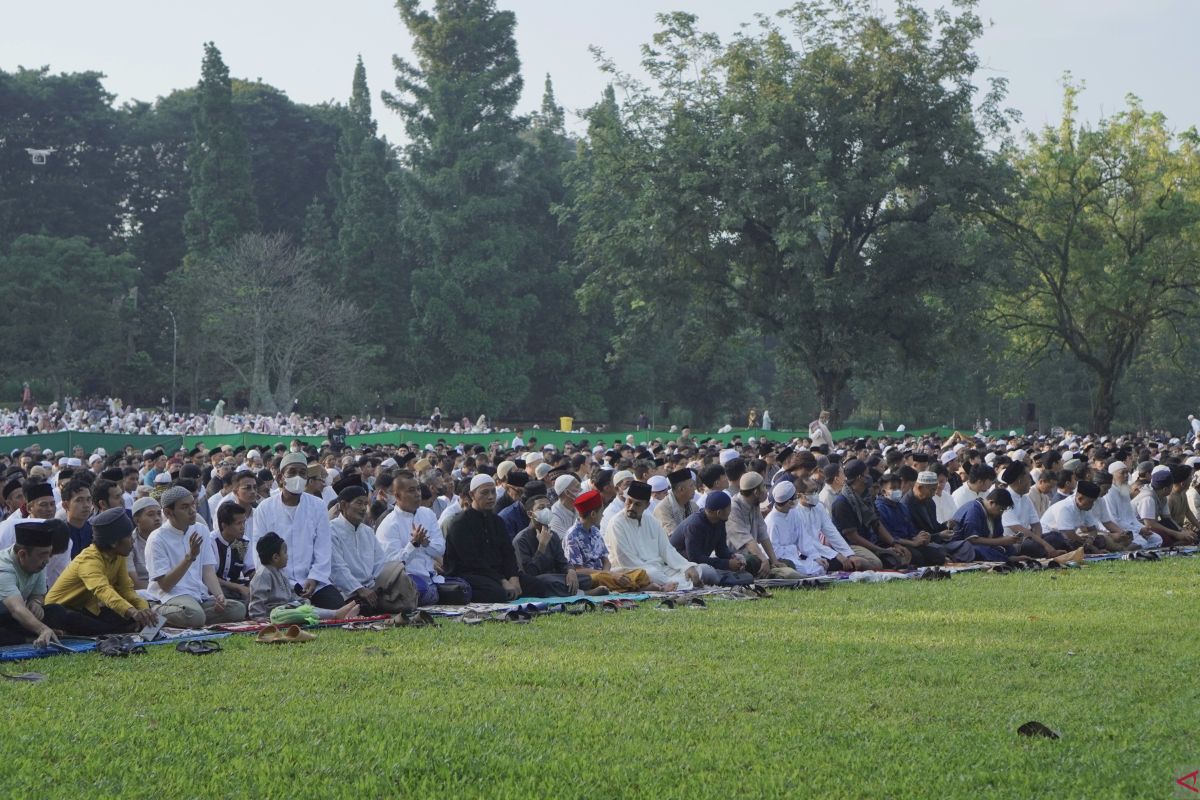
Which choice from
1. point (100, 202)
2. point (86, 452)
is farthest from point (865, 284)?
point (100, 202)

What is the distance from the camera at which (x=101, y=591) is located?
9.64 meters

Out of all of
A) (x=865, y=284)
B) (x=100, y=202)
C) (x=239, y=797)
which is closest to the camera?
(x=239, y=797)

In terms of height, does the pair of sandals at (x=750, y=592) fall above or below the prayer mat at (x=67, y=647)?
above

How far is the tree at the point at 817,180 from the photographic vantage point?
37.6 m

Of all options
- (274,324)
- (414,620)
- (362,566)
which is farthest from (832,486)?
(274,324)

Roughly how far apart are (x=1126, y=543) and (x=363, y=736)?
1331 cm

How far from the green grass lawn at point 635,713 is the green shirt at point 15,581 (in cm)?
77

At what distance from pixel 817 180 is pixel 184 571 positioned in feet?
93.4

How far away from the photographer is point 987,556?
16141mm

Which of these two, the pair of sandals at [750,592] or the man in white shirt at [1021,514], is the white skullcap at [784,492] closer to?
the pair of sandals at [750,592]

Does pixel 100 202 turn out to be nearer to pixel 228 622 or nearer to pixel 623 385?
pixel 623 385

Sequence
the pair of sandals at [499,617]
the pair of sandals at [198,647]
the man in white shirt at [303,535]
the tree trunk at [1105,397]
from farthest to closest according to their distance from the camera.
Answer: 1. the tree trunk at [1105,397]
2. the man in white shirt at [303,535]
3. the pair of sandals at [499,617]
4. the pair of sandals at [198,647]

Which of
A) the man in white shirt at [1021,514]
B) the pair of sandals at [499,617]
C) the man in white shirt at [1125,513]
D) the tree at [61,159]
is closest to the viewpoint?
the pair of sandals at [499,617]

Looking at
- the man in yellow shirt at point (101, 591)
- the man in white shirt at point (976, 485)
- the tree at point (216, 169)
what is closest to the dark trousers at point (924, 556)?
the man in white shirt at point (976, 485)
